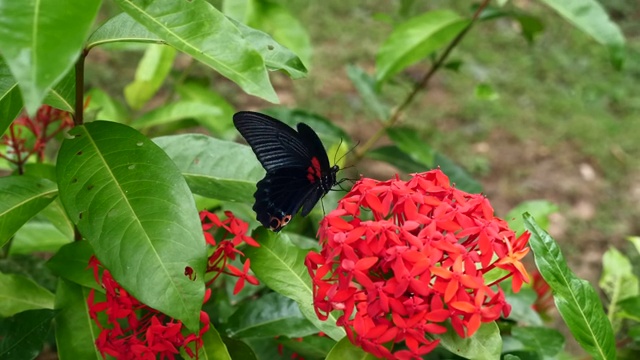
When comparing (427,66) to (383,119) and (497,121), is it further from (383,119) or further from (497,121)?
(383,119)

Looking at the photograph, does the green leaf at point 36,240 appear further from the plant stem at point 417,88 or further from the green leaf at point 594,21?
the green leaf at point 594,21

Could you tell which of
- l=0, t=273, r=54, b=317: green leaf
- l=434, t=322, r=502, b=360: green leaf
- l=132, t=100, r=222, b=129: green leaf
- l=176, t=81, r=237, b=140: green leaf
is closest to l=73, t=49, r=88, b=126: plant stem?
l=0, t=273, r=54, b=317: green leaf

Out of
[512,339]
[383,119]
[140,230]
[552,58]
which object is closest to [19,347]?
[140,230]

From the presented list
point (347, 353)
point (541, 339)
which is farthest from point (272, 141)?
point (541, 339)

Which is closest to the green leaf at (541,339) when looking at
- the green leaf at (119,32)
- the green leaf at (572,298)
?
the green leaf at (572,298)

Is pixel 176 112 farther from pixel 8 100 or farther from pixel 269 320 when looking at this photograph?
pixel 8 100

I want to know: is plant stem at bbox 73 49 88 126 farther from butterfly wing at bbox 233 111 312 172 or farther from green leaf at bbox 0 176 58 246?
butterfly wing at bbox 233 111 312 172
